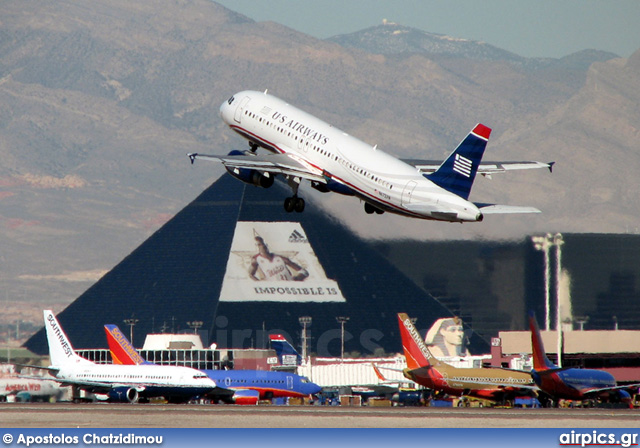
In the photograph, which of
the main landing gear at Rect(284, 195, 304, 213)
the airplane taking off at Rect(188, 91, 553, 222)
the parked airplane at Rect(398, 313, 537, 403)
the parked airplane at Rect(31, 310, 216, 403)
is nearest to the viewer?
the airplane taking off at Rect(188, 91, 553, 222)

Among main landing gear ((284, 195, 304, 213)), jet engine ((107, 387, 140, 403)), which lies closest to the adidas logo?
main landing gear ((284, 195, 304, 213))

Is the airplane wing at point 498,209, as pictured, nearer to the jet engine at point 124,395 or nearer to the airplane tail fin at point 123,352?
the jet engine at point 124,395

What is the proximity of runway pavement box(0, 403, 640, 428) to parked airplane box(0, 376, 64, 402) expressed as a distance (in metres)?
27.5

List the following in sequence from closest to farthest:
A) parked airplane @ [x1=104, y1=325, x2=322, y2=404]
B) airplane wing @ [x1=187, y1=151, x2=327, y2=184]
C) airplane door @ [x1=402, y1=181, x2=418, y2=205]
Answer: airplane door @ [x1=402, y1=181, x2=418, y2=205] < airplane wing @ [x1=187, y1=151, x2=327, y2=184] < parked airplane @ [x1=104, y1=325, x2=322, y2=404]

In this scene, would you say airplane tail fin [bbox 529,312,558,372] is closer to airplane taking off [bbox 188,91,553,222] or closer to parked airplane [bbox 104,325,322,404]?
airplane taking off [bbox 188,91,553,222]

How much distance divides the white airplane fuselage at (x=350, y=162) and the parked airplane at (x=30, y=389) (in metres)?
44.1

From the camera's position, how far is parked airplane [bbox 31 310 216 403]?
126125mm

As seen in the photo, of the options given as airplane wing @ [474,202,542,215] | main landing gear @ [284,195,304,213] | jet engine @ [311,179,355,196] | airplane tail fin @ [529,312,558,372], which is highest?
jet engine @ [311,179,355,196]

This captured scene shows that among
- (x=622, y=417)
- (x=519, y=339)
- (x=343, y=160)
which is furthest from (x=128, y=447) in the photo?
(x=519, y=339)

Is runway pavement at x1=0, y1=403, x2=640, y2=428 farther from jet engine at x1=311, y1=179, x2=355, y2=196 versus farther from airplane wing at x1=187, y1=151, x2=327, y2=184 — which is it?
airplane wing at x1=187, y1=151, x2=327, y2=184

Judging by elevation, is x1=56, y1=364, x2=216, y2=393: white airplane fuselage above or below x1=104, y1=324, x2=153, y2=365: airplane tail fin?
below

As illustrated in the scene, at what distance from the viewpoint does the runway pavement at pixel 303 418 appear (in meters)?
89.2

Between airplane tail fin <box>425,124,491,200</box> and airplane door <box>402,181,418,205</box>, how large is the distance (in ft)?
5.88

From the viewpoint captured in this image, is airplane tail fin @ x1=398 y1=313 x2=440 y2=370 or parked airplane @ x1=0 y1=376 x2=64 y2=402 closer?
airplane tail fin @ x1=398 y1=313 x2=440 y2=370
